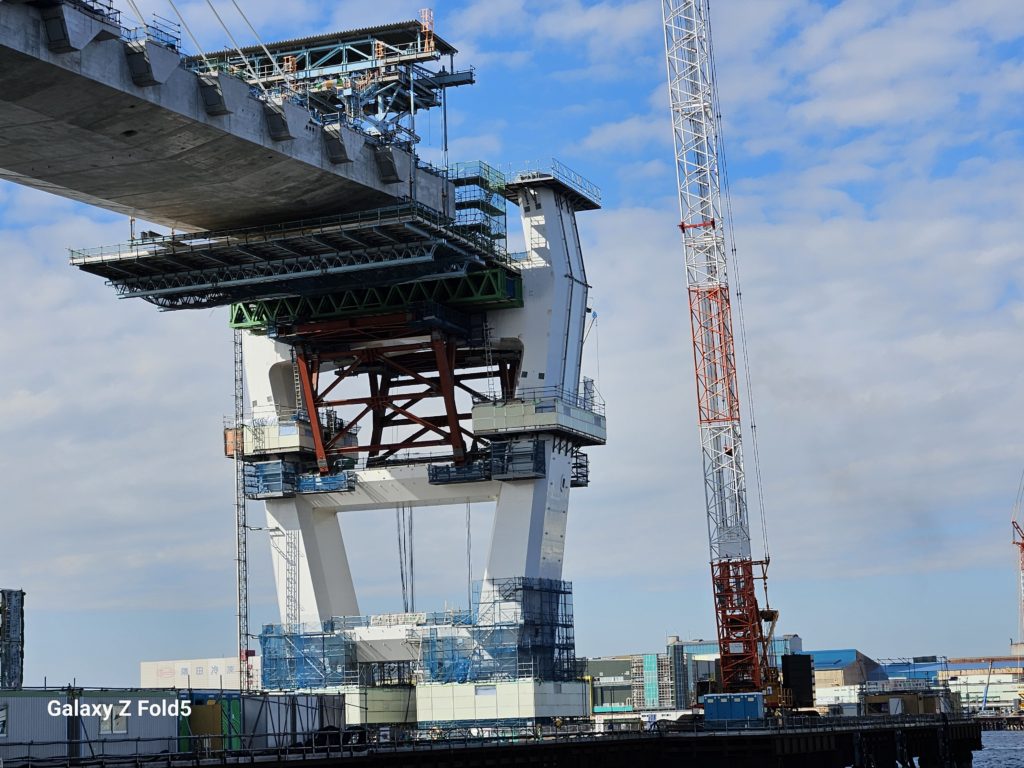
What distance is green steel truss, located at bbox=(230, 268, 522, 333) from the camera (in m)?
91.5

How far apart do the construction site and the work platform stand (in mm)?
197

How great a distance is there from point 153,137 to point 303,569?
116 ft

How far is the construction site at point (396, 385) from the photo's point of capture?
241ft

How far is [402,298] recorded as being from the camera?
300 ft

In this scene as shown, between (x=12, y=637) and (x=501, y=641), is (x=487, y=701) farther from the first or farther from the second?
(x=12, y=637)

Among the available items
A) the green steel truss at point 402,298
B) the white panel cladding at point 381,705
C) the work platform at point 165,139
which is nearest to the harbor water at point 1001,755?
the white panel cladding at point 381,705

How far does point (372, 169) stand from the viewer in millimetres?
79125

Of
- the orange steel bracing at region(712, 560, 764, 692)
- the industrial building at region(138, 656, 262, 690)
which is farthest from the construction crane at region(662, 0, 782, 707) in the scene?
the industrial building at region(138, 656, 262, 690)

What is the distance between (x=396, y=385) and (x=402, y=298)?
9.95m

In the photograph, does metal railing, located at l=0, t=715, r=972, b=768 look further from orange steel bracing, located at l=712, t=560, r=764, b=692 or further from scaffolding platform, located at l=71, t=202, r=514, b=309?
scaffolding platform, located at l=71, t=202, r=514, b=309

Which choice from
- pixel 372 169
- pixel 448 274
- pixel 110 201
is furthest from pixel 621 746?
pixel 110 201

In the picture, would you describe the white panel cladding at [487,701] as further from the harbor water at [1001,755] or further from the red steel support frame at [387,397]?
the harbor water at [1001,755]

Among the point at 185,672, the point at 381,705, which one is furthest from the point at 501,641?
the point at 185,672

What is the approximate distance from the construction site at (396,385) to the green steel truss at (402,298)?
0.17 metres
